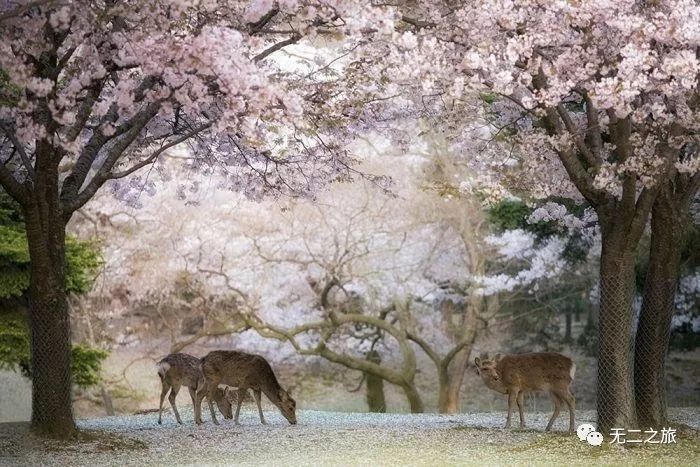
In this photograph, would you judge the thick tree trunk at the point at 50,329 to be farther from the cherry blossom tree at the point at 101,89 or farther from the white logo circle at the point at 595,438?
the white logo circle at the point at 595,438

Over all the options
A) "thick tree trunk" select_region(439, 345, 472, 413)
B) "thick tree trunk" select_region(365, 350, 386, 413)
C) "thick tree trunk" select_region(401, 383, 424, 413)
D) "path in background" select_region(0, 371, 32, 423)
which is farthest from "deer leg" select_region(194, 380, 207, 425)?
"path in background" select_region(0, 371, 32, 423)

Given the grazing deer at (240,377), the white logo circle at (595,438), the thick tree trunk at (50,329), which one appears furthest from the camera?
the grazing deer at (240,377)

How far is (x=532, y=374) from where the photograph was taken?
11305 mm

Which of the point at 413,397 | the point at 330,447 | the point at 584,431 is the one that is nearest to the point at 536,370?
the point at 584,431

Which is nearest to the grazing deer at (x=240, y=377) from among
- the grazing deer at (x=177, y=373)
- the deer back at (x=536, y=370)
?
the grazing deer at (x=177, y=373)

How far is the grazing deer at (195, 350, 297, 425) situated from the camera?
1223cm

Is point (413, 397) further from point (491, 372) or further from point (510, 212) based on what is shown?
point (491, 372)

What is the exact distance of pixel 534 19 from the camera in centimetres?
917

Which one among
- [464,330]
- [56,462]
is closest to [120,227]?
[464,330]

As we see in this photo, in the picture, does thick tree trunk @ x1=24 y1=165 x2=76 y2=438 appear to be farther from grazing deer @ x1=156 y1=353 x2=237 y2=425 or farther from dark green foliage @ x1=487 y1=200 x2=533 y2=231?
dark green foliage @ x1=487 y1=200 x2=533 y2=231

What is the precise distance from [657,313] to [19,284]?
7.68 metres

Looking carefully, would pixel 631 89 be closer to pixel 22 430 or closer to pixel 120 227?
pixel 22 430

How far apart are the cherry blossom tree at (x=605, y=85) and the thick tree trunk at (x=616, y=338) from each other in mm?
10

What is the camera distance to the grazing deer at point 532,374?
438 inches
